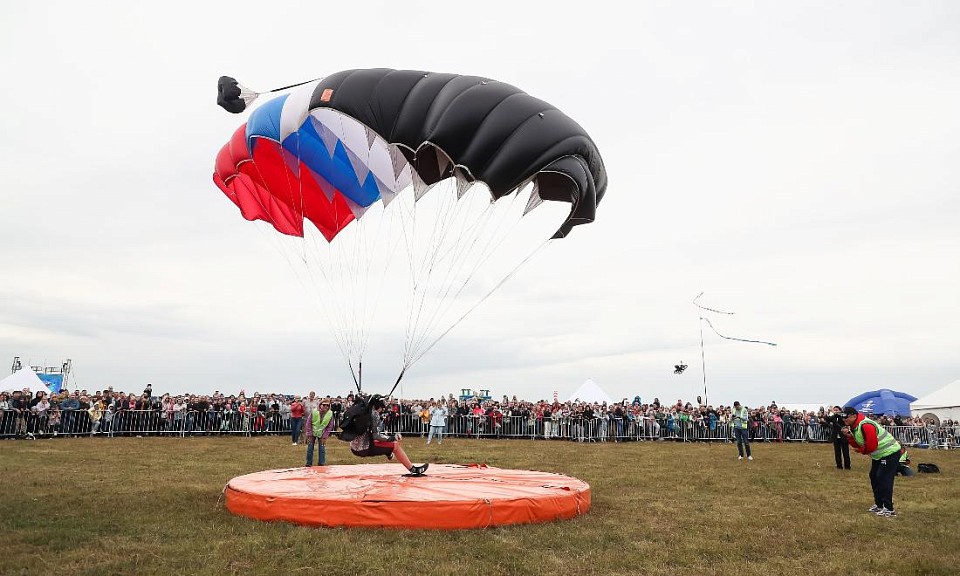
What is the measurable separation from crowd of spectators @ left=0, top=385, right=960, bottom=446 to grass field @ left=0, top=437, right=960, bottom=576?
743 centimetres

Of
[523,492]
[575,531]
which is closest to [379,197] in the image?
[523,492]

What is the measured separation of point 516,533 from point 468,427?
51.1 ft

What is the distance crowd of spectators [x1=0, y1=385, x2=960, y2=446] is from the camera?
1808 cm

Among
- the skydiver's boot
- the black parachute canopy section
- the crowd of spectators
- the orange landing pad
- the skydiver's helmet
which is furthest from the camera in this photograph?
the crowd of spectators

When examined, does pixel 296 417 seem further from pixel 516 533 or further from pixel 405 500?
pixel 516 533

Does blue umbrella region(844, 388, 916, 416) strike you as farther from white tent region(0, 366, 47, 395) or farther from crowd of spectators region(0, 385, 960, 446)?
white tent region(0, 366, 47, 395)

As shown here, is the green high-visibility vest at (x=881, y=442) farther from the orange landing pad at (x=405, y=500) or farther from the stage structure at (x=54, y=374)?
the stage structure at (x=54, y=374)

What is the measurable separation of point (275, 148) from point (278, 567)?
25.9 ft

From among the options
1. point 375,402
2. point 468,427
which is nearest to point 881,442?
point 375,402

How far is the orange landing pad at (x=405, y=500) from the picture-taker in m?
6.36

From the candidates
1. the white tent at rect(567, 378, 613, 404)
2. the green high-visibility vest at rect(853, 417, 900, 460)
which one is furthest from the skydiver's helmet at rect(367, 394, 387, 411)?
the white tent at rect(567, 378, 613, 404)

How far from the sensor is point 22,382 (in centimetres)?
2675

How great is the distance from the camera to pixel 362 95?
29.2 ft

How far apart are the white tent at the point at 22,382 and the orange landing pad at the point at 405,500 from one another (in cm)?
2452
